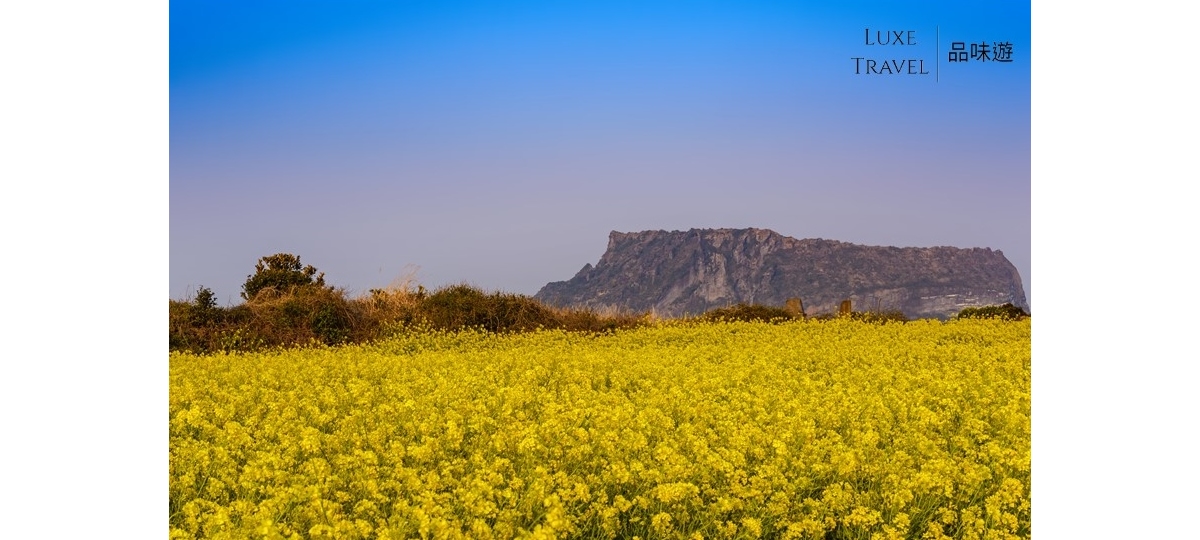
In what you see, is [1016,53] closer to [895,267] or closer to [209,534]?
[209,534]

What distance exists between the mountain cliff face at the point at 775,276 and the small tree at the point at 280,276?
4.34m

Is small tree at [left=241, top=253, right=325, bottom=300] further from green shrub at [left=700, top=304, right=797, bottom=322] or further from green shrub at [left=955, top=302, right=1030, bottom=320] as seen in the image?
green shrub at [left=955, top=302, right=1030, bottom=320]

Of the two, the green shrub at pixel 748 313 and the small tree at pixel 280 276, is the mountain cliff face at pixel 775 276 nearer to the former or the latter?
the green shrub at pixel 748 313

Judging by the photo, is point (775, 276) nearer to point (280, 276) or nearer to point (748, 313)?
point (748, 313)

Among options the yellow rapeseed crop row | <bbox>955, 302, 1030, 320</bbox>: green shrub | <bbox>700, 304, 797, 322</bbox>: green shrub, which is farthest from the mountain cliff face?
the yellow rapeseed crop row

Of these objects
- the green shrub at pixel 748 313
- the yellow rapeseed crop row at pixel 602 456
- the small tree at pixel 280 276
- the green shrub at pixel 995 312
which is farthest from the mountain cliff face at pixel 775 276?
the yellow rapeseed crop row at pixel 602 456

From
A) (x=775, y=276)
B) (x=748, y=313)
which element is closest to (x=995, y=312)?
(x=748, y=313)

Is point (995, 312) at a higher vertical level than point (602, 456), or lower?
higher

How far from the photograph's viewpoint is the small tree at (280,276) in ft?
60.5

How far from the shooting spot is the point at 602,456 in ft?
17.9

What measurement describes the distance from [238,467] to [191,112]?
4.66 metres

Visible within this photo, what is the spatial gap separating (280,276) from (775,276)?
1495 centimetres
